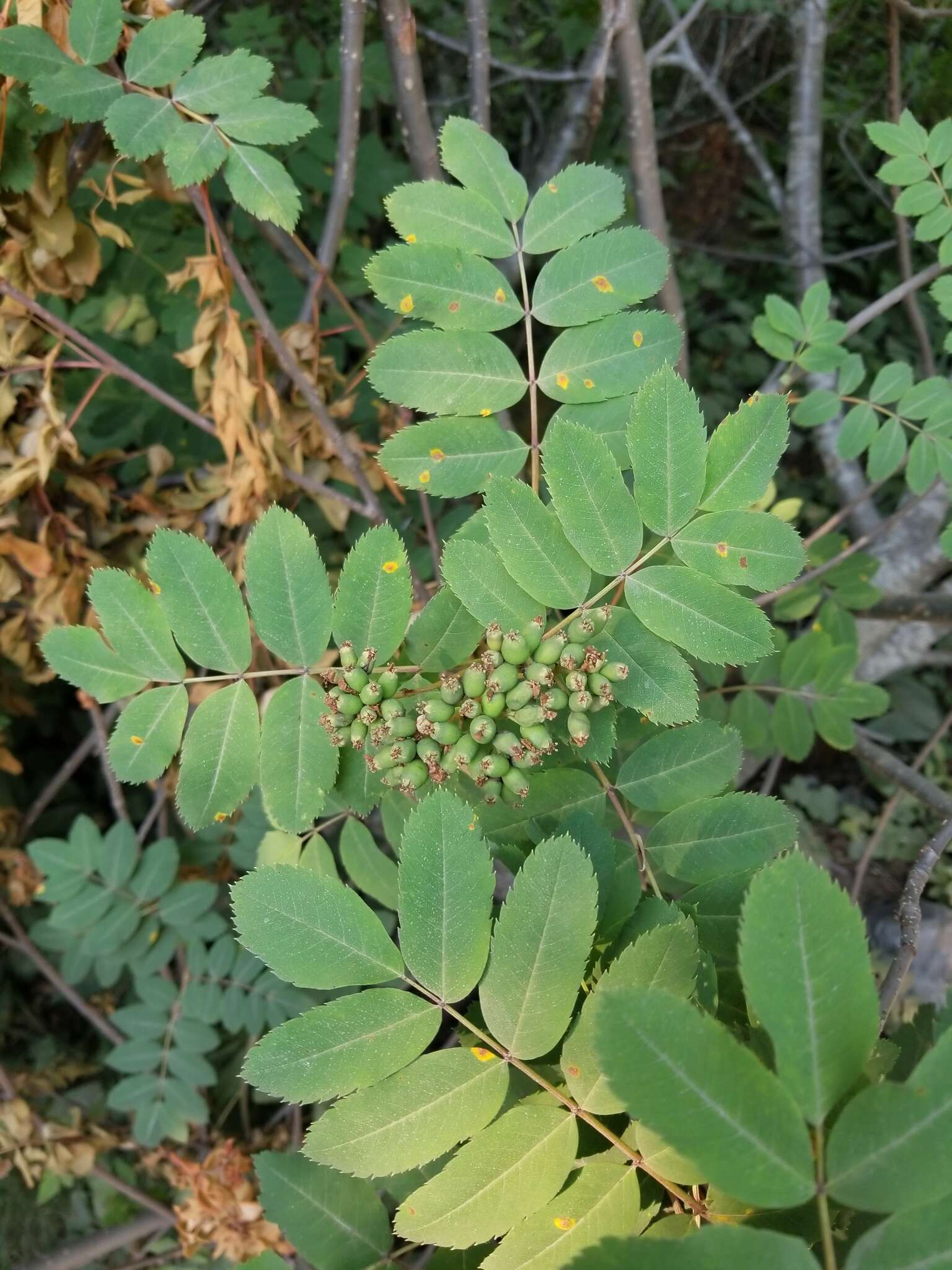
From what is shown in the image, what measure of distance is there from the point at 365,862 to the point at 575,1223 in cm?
80

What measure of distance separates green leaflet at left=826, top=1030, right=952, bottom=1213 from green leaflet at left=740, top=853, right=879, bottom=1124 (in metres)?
0.04

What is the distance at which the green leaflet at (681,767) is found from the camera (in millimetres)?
1331

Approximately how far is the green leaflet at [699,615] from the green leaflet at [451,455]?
351 mm

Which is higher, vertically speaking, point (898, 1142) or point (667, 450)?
point (667, 450)

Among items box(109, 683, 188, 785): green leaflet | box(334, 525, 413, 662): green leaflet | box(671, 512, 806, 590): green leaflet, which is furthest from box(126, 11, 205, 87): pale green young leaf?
box(671, 512, 806, 590): green leaflet

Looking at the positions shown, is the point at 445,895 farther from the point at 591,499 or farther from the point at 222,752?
the point at 591,499

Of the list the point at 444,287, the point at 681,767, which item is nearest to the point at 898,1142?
the point at 681,767

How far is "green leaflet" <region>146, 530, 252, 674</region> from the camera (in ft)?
4.28

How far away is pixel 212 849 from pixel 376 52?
2863 millimetres

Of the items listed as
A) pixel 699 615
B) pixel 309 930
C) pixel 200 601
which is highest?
pixel 699 615

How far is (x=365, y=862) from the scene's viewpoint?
163 cm

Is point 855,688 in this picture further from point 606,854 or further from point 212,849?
point 212,849

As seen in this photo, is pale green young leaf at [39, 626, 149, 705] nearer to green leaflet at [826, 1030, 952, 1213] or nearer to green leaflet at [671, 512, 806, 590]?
green leaflet at [671, 512, 806, 590]

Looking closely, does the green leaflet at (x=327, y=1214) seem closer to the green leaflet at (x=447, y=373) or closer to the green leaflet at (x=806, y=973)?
the green leaflet at (x=806, y=973)
